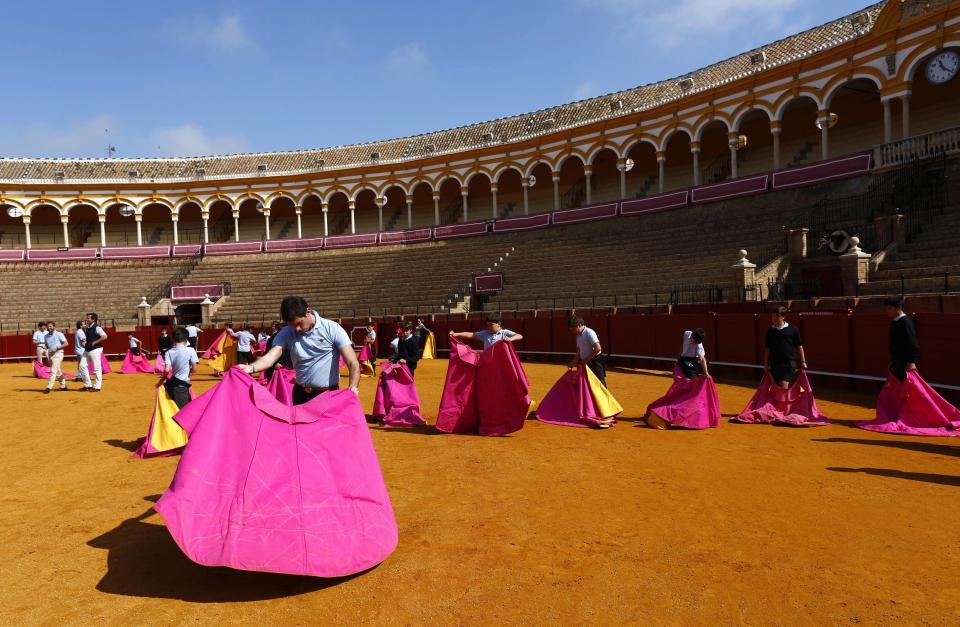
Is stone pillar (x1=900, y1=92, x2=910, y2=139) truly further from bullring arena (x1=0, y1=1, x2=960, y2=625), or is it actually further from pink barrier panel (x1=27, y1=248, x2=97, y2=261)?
pink barrier panel (x1=27, y1=248, x2=97, y2=261)

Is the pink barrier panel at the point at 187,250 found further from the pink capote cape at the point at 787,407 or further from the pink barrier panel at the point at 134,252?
the pink capote cape at the point at 787,407

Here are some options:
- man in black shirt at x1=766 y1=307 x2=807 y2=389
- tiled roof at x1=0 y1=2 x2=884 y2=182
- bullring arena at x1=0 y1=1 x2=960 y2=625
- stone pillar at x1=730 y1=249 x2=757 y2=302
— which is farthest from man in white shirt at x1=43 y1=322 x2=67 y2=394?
tiled roof at x1=0 y1=2 x2=884 y2=182

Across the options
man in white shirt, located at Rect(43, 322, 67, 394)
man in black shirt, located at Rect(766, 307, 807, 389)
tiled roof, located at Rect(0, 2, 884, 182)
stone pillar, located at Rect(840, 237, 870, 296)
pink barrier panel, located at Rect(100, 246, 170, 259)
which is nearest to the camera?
man in black shirt, located at Rect(766, 307, 807, 389)

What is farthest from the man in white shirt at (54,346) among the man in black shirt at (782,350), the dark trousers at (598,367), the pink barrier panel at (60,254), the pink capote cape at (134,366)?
the pink barrier panel at (60,254)

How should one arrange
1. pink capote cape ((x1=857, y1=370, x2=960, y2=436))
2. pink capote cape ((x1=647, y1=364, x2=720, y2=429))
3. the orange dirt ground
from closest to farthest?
the orange dirt ground, pink capote cape ((x1=857, y1=370, x2=960, y2=436)), pink capote cape ((x1=647, y1=364, x2=720, y2=429))

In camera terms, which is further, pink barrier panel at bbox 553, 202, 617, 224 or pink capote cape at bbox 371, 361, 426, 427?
pink barrier panel at bbox 553, 202, 617, 224

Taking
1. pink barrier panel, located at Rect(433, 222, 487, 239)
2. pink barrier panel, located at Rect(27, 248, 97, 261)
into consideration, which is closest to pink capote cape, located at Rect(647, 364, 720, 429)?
pink barrier panel, located at Rect(433, 222, 487, 239)

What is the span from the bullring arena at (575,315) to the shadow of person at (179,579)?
0.02 meters

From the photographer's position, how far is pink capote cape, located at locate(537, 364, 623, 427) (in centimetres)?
817

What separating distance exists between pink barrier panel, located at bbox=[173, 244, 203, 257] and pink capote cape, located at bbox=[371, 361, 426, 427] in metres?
32.4

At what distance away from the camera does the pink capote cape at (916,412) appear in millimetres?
7113

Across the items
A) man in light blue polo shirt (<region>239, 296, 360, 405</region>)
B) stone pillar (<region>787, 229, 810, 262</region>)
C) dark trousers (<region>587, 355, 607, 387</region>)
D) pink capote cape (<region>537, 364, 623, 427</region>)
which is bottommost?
pink capote cape (<region>537, 364, 623, 427</region>)

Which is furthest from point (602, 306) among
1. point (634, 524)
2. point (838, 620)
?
point (838, 620)

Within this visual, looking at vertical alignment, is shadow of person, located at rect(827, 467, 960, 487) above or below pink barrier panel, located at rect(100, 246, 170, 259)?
below
